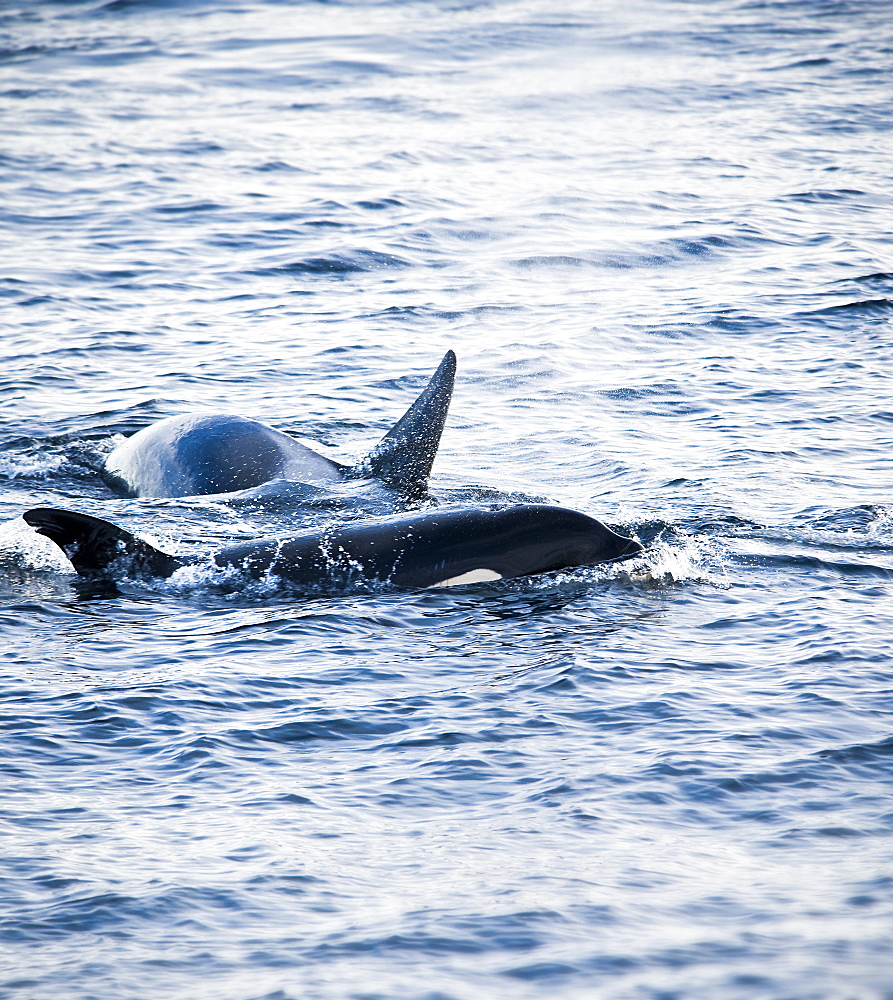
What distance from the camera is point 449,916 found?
661 cm

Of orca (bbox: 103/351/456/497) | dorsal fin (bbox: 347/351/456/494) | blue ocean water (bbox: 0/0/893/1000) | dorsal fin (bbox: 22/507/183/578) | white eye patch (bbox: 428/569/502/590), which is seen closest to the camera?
blue ocean water (bbox: 0/0/893/1000)

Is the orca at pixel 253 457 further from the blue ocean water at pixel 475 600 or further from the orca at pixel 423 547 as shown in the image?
the orca at pixel 423 547

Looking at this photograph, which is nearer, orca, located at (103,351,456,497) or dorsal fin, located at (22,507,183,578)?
dorsal fin, located at (22,507,183,578)

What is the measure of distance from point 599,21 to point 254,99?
50.5 ft

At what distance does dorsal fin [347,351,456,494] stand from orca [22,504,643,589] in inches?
78.9

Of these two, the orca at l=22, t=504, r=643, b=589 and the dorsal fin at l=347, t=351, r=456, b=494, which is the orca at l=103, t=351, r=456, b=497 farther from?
the orca at l=22, t=504, r=643, b=589

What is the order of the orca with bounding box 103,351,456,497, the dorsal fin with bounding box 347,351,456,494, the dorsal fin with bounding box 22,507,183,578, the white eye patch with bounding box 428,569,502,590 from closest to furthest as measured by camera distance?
the dorsal fin with bounding box 22,507,183,578 → the white eye patch with bounding box 428,569,502,590 → the dorsal fin with bounding box 347,351,456,494 → the orca with bounding box 103,351,456,497

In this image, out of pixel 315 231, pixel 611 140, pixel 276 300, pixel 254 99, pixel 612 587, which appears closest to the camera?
pixel 612 587

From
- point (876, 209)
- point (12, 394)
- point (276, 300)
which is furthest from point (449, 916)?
point (876, 209)

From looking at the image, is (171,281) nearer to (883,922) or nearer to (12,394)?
(12,394)

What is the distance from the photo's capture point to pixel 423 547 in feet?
34.3

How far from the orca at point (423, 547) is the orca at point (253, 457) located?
2067 mm

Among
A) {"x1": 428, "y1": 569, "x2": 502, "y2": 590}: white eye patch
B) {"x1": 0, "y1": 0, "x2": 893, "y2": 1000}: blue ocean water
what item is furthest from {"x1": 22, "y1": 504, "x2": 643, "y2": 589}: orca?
{"x1": 0, "y1": 0, "x2": 893, "y2": 1000}: blue ocean water

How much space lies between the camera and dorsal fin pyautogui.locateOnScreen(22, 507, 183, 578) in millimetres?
10359
